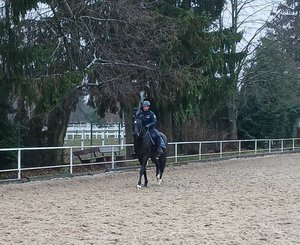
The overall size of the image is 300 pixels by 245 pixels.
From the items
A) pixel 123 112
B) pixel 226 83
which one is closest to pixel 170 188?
pixel 123 112

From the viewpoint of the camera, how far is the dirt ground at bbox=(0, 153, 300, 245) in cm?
748

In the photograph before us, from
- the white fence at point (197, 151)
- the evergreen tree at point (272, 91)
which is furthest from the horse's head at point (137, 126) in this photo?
the evergreen tree at point (272, 91)

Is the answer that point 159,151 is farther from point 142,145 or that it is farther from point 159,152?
point 142,145

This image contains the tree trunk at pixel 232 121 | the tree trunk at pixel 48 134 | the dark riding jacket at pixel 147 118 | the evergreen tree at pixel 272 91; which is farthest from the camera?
the evergreen tree at pixel 272 91

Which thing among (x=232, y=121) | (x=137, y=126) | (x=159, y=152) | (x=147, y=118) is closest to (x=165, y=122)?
(x=159, y=152)

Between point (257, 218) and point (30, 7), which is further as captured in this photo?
point (30, 7)

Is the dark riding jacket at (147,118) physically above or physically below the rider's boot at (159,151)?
above

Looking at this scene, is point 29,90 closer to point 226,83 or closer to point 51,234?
point 51,234

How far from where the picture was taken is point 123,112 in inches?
873

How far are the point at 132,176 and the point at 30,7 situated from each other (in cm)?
646

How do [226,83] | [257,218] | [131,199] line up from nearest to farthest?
1. [257,218]
2. [131,199]
3. [226,83]

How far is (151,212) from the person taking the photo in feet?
31.9

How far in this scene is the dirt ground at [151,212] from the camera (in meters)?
7.48

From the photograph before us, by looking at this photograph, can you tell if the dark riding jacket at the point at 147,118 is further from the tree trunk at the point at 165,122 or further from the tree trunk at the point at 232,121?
the tree trunk at the point at 232,121
